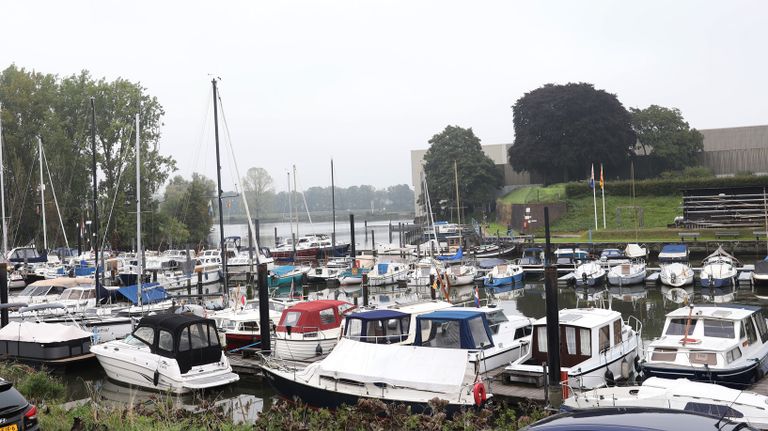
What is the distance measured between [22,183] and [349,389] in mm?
54706

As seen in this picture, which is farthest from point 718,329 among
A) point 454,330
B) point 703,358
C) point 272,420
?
point 272,420

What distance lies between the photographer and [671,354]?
1645 centimetres

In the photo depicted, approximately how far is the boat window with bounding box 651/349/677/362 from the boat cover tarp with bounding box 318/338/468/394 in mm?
4692

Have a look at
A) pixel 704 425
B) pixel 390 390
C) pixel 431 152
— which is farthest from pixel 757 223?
pixel 704 425

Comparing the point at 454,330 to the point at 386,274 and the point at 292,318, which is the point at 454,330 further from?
the point at 386,274

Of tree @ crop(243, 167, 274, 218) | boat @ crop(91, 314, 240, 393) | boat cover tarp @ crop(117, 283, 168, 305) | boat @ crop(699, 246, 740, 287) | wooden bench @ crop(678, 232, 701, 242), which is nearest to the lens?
boat @ crop(91, 314, 240, 393)

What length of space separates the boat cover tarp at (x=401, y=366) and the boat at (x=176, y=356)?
13.3ft

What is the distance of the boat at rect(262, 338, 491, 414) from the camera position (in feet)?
47.9

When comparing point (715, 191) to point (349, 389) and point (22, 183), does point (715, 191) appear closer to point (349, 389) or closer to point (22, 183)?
point (349, 389)

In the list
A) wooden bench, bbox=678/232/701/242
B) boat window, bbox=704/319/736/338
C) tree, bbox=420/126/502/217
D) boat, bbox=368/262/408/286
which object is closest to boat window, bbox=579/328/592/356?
boat window, bbox=704/319/736/338

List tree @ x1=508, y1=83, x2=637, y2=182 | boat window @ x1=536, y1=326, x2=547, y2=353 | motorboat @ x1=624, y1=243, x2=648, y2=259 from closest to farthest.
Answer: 1. boat window @ x1=536, y1=326, x2=547, y2=353
2. motorboat @ x1=624, y1=243, x2=648, y2=259
3. tree @ x1=508, y1=83, x2=637, y2=182

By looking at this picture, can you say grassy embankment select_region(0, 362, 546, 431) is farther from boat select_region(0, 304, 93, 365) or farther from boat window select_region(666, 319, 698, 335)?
boat select_region(0, 304, 93, 365)

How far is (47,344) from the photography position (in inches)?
869

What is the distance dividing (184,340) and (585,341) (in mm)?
10187
